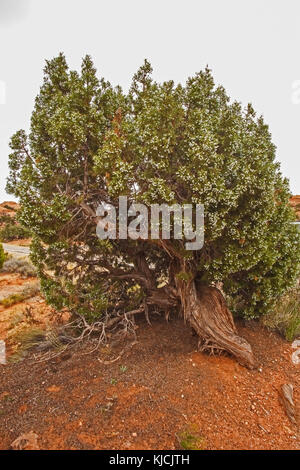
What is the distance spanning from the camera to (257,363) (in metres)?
4.32

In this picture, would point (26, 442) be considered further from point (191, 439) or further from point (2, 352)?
point (2, 352)

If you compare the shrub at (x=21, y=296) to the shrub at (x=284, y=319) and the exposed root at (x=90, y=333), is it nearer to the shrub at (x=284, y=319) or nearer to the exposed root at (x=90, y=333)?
the exposed root at (x=90, y=333)

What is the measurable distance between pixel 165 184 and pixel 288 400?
337 centimetres

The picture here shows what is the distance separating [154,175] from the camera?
3615mm

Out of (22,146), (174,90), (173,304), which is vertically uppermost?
(174,90)

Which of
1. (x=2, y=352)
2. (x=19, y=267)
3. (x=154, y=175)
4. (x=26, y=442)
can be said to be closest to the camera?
(x=26, y=442)

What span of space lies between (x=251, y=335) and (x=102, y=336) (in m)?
2.75

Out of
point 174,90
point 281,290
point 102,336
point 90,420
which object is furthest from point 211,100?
point 90,420

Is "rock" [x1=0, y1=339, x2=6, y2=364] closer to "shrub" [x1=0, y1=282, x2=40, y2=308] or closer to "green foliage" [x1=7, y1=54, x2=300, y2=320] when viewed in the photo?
"green foliage" [x1=7, y1=54, x2=300, y2=320]

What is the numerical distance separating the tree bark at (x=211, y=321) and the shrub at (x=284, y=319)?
1099 millimetres

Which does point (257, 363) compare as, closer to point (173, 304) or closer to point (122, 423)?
point (173, 304)

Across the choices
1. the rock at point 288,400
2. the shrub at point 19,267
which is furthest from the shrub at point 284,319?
the shrub at point 19,267

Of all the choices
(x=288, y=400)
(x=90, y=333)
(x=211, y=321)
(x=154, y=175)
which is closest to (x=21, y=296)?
(x=90, y=333)

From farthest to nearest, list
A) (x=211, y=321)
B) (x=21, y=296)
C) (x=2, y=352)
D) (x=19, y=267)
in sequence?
(x=19, y=267), (x=21, y=296), (x=2, y=352), (x=211, y=321)
